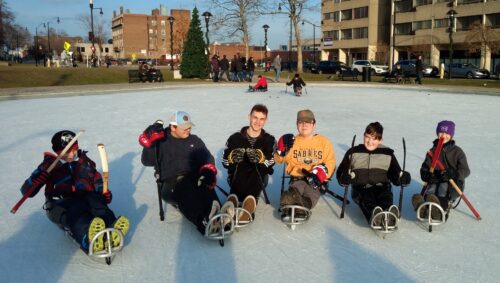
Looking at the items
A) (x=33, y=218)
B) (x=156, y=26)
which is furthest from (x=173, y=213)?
(x=156, y=26)

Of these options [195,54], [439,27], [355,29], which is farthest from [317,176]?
[355,29]

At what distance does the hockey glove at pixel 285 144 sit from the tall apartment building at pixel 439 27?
41.0 meters

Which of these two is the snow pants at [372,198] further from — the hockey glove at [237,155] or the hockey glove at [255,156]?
the hockey glove at [237,155]

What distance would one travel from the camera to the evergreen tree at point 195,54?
93.2 feet

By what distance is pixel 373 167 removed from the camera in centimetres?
393

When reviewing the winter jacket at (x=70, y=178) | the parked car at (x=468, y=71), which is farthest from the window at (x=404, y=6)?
the winter jacket at (x=70, y=178)

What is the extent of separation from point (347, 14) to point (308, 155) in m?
66.0

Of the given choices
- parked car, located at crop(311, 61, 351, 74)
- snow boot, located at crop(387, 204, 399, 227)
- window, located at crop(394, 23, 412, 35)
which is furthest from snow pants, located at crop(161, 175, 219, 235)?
window, located at crop(394, 23, 412, 35)

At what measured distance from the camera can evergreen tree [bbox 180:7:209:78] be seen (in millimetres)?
28406

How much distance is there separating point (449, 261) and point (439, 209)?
0.51 m

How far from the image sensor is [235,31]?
133 ft

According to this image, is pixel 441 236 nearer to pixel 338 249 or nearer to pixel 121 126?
pixel 338 249

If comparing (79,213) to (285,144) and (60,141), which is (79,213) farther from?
(285,144)

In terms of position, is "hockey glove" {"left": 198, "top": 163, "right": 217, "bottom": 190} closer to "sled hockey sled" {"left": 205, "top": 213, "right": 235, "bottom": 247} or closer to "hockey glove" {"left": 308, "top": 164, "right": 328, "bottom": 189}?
"sled hockey sled" {"left": 205, "top": 213, "right": 235, "bottom": 247}
